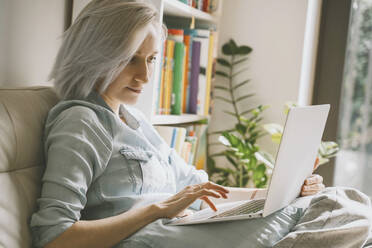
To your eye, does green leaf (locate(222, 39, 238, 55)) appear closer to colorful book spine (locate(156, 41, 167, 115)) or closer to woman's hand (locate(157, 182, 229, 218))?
colorful book spine (locate(156, 41, 167, 115))

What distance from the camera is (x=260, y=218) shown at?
1.04m

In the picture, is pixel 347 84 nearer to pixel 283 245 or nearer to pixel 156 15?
pixel 156 15

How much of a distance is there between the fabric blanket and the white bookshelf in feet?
2.35

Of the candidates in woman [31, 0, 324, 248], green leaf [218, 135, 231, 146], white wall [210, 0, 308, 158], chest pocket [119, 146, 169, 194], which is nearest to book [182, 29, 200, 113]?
green leaf [218, 135, 231, 146]

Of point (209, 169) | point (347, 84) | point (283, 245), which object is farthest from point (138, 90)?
point (347, 84)

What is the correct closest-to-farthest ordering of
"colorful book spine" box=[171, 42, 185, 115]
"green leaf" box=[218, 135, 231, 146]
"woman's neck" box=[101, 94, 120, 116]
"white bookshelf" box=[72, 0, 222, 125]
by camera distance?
"woman's neck" box=[101, 94, 120, 116]
"white bookshelf" box=[72, 0, 222, 125]
"colorful book spine" box=[171, 42, 185, 115]
"green leaf" box=[218, 135, 231, 146]

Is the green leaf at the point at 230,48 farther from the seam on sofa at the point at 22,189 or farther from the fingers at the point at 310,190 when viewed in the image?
the seam on sofa at the point at 22,189

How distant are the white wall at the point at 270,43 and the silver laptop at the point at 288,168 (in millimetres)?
925

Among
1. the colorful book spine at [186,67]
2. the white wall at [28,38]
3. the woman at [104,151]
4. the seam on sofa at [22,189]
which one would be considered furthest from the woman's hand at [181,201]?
the colorful book spine at [186,67]

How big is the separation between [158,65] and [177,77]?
0.57ft

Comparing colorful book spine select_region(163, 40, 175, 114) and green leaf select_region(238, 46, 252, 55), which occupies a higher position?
green leaf select_region(238, 46, 252, 55)

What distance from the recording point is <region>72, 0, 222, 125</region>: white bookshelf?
155 cm

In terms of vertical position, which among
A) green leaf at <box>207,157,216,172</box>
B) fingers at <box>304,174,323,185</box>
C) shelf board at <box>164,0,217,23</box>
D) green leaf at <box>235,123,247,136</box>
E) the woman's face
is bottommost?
green leaf at <box>207,157,216,172</box>

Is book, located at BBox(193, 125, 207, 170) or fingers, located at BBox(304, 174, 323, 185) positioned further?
book, located at BBox(193, 125, 207, 170)
